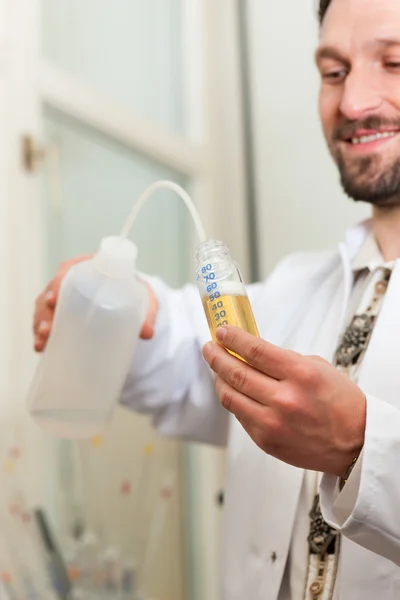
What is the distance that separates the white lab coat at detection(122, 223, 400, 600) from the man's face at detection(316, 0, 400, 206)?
0.12 metres

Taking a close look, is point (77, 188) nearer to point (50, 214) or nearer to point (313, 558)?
point (50, 214)

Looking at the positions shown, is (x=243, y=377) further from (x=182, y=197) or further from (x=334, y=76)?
(x=334, y=76)

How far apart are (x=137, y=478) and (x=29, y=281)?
0.52 metres

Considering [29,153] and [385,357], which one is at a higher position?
[29,153]

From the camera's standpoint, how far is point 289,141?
1.83 metres

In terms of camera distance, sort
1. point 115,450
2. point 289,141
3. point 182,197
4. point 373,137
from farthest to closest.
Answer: point 289,141, point 115,450, point 373,137, point 182,197

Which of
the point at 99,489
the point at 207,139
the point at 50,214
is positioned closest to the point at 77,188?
the point at 50,214

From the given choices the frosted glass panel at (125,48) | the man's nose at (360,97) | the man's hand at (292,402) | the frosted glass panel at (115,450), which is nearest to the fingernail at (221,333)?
the man's hand at (292,402)

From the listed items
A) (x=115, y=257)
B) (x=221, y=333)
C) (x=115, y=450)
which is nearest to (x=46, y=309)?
(x=115, y=257)

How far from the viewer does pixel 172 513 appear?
5.56 ft

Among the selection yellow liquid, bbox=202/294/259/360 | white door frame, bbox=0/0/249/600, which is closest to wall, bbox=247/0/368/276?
white door frame, bbox=0/0/249/600

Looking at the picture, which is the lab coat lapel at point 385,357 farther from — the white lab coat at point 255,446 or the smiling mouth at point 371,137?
the smiling mouth at point 371,137

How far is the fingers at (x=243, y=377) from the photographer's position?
0.67 metres

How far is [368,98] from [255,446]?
54cm
